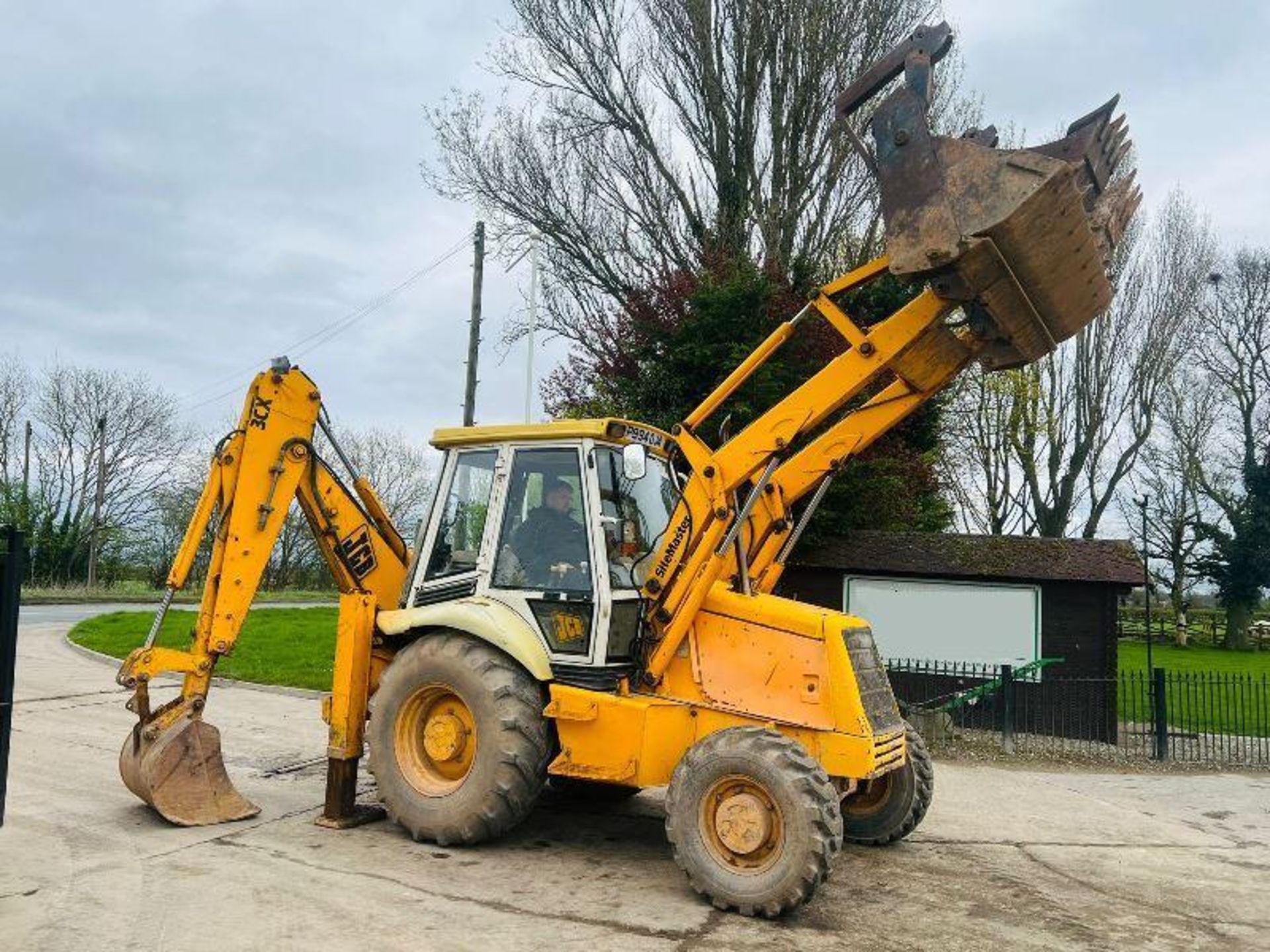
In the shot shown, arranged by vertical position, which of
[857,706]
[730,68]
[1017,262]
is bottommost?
[857,706]

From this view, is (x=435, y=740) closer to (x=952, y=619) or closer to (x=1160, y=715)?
(x=952, y=619)

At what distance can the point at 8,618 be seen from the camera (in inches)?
180

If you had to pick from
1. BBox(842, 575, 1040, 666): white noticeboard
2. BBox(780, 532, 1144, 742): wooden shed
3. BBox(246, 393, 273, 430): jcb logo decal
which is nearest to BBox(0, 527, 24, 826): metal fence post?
BBox(246, 393, 273, 430): jcb logo decal

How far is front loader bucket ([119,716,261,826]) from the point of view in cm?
672

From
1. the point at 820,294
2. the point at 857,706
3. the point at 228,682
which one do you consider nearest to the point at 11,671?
the point at 857,706

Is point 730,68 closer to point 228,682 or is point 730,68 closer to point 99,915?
point 228,682

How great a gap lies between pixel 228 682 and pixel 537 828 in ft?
28.5

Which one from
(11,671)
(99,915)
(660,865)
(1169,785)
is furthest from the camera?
(1169,785)

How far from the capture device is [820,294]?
657 centimetres

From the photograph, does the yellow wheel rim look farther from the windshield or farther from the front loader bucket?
the front loader bucket

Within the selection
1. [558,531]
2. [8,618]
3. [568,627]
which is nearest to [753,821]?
[568,627]

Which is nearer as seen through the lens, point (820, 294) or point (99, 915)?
point (99, 915)

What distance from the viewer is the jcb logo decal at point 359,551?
7.39 meters

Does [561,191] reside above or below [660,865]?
above
